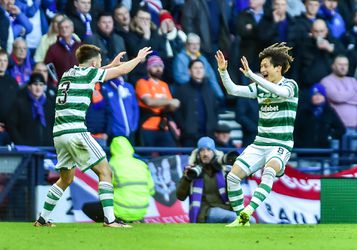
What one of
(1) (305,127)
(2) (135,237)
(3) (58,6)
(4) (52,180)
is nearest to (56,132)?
(2) (135,237)

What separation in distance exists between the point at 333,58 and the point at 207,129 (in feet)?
9.47

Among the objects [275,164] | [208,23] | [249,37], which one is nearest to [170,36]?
[208,23]

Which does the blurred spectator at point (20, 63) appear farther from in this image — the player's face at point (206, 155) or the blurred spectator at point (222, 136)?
the player's face at point (206, 155)

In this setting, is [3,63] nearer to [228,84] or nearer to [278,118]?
[228,84]

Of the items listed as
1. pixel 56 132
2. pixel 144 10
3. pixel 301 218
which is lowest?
pixel 301 218

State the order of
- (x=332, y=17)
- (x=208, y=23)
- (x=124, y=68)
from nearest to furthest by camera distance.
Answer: (x=124, y=68) → (x=208, y=23) → (x=332, y=17)

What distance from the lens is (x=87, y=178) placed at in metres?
17.2

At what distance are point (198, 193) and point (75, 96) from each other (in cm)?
338

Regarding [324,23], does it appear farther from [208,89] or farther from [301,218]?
[301,218]

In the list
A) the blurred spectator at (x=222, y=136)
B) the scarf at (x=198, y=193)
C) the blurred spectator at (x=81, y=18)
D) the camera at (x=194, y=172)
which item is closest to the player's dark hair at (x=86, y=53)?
the camera at (x=194, y=172)

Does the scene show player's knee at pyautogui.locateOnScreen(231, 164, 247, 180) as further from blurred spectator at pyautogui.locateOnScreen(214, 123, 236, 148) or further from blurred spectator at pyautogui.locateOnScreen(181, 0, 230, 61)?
blurred spectator at pyautogui.locateOnScreen(181, 0, 230, 61)

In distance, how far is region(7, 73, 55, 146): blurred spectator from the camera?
1805cm

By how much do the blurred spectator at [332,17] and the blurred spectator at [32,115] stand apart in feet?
19.1

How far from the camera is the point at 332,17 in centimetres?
2217
